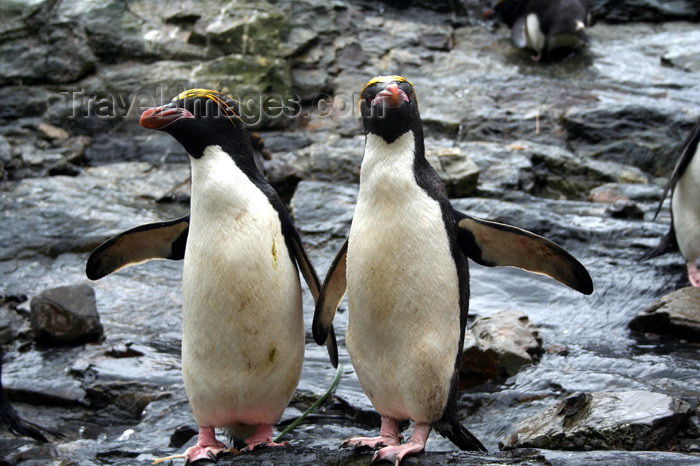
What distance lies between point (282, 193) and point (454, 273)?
4.76 metres

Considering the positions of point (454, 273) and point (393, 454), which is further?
point (454, 273)

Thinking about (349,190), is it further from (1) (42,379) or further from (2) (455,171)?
(1) (42,379)

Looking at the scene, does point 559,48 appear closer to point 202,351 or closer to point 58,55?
point 58,55

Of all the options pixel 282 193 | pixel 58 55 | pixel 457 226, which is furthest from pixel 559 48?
pixel 457 226

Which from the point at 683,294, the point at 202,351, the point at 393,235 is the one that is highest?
the point at 393,235

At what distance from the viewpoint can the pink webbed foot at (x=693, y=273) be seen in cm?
533

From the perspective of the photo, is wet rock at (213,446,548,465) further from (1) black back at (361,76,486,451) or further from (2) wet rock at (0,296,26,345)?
(2) wet rock at (0,296,26,345)

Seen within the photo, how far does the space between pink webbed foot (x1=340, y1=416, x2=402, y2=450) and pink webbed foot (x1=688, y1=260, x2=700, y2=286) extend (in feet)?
10.0

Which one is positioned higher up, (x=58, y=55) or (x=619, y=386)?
(x=58, y=55)

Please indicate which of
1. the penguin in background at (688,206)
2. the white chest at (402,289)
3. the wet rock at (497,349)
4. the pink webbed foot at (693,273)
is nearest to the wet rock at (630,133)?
the penguin in background at (688,206)

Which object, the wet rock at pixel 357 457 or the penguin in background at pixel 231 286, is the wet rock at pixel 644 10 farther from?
the wet rock at pixel 357 457

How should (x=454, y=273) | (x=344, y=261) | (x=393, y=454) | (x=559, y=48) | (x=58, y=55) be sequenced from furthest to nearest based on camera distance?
(x=559, y=48)
(x=58, y=55)
(x=344, y=261)
(x=454, y=273)
(x=393, y=454)

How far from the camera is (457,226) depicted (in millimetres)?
3197

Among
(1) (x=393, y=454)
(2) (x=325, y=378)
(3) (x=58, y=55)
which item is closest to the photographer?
(1) (x=393, y=454)
